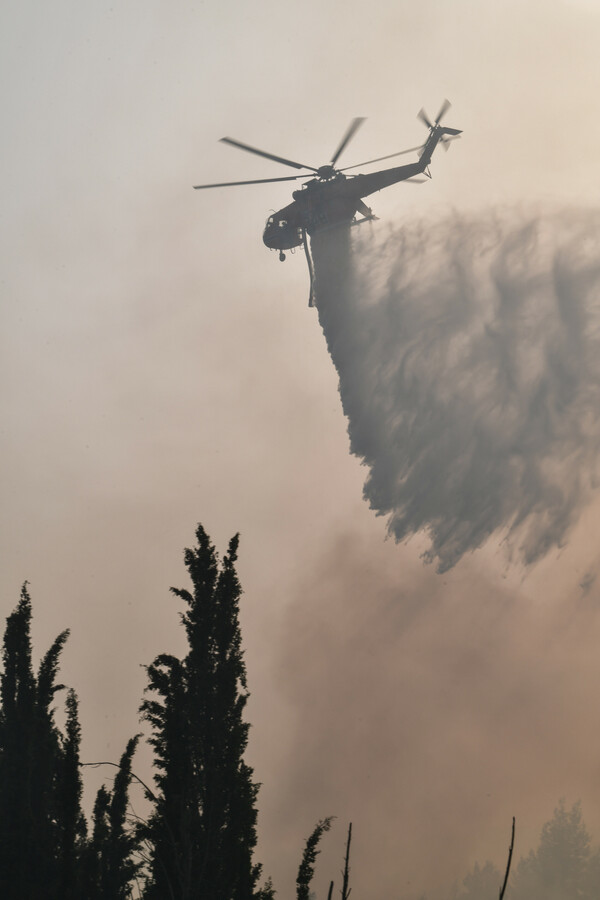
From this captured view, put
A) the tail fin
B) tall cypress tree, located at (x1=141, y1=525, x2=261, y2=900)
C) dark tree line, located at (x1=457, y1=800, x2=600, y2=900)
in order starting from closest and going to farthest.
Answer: tall cypress tree, located at (x1=141, y1=525, x2=261, y2=900)
the tail fin
dark tree line, located at (x1=457, y1=800, x2=600, y2=900)

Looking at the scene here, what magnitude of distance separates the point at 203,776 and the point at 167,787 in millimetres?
1097

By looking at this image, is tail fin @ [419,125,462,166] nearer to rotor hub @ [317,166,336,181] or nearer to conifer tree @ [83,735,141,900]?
rotor hub @ [317,166,336,181]

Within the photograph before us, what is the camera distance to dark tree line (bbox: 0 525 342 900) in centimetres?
2778

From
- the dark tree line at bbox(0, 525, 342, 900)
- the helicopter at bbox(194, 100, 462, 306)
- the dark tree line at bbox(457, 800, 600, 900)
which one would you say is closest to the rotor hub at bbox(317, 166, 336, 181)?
the helicopter at bbox(194, 100, 462, 306)

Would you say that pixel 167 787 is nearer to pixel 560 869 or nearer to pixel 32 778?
pixel 32 778

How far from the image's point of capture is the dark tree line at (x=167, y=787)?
27.8m

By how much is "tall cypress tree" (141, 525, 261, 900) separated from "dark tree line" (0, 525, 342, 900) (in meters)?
0.03

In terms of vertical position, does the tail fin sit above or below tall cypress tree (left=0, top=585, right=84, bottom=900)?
above

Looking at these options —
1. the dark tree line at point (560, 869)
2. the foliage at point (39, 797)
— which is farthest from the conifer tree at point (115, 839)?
the dark tree line at point (560, 869)

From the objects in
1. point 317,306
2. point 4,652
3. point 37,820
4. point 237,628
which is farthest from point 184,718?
point 317,306

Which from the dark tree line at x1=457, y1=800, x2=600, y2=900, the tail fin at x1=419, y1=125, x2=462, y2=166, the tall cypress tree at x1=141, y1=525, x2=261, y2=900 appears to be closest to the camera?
the tall cypress tree at x1=141, y1=525, x2=261, y2=900

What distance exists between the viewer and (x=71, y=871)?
1094 inches

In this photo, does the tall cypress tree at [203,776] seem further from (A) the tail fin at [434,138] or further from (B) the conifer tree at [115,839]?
(A) the tail fin at [434,138]

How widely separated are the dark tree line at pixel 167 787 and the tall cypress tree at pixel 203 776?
1.2 inches
